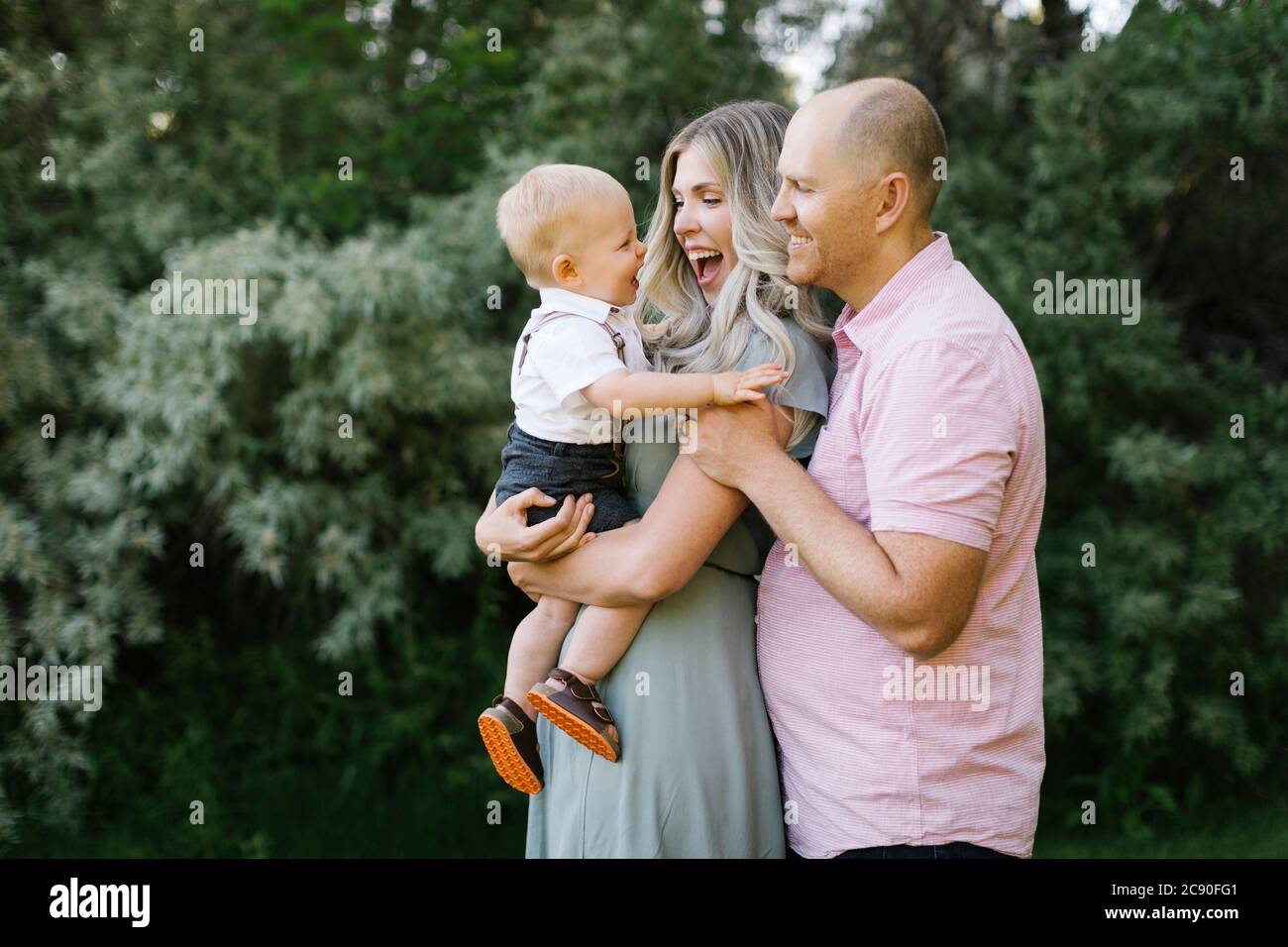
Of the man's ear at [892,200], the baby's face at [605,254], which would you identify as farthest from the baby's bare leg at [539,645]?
the man's ear at [892,200]

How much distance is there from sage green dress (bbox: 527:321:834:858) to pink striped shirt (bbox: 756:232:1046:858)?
82 mm

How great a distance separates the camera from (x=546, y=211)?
233 cm

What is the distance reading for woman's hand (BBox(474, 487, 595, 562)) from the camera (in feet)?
7.07

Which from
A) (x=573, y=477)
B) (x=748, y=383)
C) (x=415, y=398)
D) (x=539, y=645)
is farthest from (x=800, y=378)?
(x=415, y=398)

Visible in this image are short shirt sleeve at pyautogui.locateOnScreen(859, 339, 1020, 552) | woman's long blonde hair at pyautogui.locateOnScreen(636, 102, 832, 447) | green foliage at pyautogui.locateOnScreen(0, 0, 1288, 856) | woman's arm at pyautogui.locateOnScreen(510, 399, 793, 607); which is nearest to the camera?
short shirt sleeve at pyautogui.locateOnScreen(859, 339, 1020, 552)

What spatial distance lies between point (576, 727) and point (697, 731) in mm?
209

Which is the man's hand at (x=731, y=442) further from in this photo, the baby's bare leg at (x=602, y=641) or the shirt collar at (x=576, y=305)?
the shirt collar at (x=576, y=305)

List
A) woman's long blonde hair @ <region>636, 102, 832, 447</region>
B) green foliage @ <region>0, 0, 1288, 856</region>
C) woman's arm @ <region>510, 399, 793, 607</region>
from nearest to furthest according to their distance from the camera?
woman's arm @ <region>510, 399, 793, 607</region>, woman's long blonde hair @ <region>636, 102, 832, 447</region>, green foliage @ <region>0, 0, 1288, 856</region>

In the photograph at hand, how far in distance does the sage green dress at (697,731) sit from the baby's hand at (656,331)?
283 mm

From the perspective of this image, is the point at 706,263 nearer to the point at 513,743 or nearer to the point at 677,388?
the point at 677,388

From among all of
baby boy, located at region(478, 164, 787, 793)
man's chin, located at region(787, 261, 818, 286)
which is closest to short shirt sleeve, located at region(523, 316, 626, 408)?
baby boy, located at region(478, 164, 787, 793)

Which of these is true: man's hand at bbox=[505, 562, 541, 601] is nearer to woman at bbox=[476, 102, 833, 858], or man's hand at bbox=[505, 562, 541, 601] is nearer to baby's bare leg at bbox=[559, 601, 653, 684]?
woman at bbox=[476, 102, 833, 858]

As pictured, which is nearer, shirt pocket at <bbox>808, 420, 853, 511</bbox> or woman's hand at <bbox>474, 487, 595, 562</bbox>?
shirt pocket at <bbox>808, 420, 853, 511</bbox>

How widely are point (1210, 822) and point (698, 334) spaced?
3.86 meters
